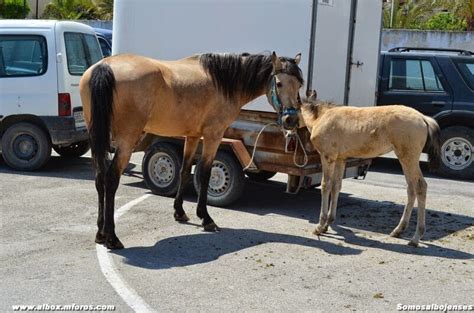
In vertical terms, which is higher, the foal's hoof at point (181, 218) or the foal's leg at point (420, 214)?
the foal's leg at point (420, 214)

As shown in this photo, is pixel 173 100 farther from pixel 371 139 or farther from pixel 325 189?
pixel 371 139

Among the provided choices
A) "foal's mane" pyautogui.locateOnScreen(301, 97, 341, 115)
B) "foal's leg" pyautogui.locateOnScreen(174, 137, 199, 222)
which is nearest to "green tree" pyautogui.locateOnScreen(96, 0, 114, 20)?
"foal's leg" pyautogui.locateOnScreen(174, 137, 199, 222)

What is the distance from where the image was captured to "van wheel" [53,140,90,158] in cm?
1173

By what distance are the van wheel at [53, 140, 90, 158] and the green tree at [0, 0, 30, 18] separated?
2416cm

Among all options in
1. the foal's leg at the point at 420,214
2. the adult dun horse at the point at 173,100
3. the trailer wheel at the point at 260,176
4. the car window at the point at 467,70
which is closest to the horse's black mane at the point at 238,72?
the adult dun horse at the point at 173,100

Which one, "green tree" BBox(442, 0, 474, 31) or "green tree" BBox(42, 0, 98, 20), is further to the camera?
"green tree" BBox(42, 0, 98, 20)

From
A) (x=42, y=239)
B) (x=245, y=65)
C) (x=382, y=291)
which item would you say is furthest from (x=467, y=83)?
(x=42, y=239)

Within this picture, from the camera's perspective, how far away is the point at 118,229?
23.4 feet

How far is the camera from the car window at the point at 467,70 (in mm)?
11367

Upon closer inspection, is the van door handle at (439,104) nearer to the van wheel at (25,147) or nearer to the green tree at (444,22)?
the van wheel at (25,147)

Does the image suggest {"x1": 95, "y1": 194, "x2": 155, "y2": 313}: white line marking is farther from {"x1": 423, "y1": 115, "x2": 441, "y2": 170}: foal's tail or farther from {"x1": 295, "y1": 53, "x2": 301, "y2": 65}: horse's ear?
{"x1": 423, "y1": 115, "x2": 441, "y2": 170}: foal's tail

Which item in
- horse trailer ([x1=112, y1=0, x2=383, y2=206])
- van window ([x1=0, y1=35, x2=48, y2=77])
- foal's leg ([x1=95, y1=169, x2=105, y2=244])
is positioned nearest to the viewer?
foal's leg ([x1=95, y1=169, x2=105, y2=244])

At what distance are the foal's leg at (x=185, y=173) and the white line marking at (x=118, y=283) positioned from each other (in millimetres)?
1369

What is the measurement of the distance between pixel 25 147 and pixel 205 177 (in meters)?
4.37
